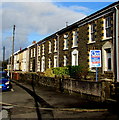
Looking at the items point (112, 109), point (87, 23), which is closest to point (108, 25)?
point (87, 23)

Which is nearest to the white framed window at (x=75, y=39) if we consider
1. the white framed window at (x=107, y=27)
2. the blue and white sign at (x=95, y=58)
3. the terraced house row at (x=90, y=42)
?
the terraced house row at (x=90, y=42)

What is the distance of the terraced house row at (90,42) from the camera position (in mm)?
15578

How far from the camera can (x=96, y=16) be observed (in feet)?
59.6

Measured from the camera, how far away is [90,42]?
1897 cm

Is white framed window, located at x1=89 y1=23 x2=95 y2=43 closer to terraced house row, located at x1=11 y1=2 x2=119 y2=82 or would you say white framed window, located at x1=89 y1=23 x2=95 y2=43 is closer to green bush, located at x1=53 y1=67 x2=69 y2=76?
terraced house row, located at x1=11 y1=2 x2=119 y2=82

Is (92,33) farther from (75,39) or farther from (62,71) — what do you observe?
(62,71)

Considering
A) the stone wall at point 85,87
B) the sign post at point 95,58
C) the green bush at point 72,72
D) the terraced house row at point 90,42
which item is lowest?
the stone wall at point 85,87

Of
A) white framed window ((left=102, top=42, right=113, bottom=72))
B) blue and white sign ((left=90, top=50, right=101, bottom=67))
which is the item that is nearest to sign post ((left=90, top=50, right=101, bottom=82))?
blue and white sign ((left=90, top=50, right=101, bottom=67))

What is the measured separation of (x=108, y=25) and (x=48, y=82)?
24.8 ft

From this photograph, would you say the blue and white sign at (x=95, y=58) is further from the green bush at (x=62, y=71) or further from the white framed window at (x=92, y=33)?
the green bush at (x=62, y=71)

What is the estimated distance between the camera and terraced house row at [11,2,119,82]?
15.6m

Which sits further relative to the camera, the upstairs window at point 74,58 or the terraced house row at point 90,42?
the upstairs window at point 74,58

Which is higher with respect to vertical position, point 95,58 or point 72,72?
point 95,58

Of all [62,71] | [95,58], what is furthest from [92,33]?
[95,58]
